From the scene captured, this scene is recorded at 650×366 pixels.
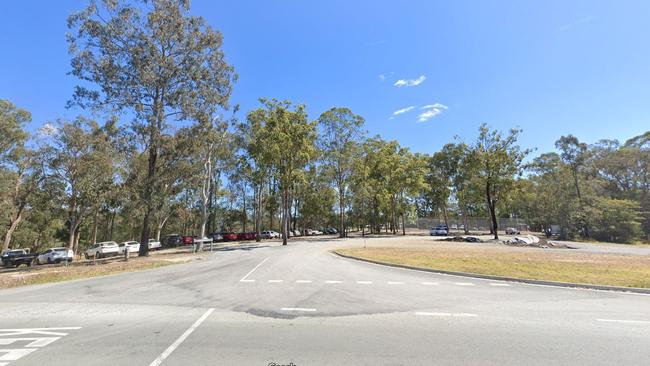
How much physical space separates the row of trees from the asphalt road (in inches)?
659

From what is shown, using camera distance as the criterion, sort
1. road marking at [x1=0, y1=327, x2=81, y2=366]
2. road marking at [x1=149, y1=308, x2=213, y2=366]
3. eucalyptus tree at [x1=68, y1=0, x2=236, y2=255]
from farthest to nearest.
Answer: eucalyptus tree at [x1=68, y1=0, x2=236, y2=255], road marking at [x1=0, y1=327, x2=81, y2=366], road marking at [x1=149, y1=308, x2=213, y2=366]

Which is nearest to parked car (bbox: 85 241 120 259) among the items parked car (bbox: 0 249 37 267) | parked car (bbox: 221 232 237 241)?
parked car (bbox: 0 249 37 267)

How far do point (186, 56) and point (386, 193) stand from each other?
37.7m

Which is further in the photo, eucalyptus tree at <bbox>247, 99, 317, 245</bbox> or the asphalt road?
eucalyptus tree at <bbox>247, 99, 317, 245</bbox>

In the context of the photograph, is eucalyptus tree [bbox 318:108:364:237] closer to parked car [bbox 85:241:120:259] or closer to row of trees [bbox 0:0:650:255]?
row of trees [bbox 0:0:650:255]

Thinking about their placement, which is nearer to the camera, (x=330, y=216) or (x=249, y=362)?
(x=249, y=362)

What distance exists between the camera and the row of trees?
24609 millimetres

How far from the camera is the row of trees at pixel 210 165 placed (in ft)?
80.7

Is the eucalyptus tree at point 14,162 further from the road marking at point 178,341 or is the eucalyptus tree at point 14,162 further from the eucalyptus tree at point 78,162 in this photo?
the road marking at point 178,341

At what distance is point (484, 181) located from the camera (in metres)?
48.0

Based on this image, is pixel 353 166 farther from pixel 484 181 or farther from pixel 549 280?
pixel 549 280

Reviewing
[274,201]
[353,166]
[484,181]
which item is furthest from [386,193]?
[274,201]

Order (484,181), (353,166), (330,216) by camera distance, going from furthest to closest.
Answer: (330,216), (353,166), (484,181)

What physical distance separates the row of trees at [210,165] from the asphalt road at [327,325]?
1673 cm
